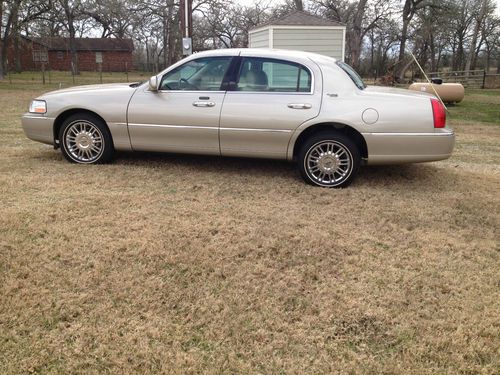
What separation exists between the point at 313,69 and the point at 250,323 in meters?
3.29

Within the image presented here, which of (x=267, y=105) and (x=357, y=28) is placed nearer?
(x=267, y=105)

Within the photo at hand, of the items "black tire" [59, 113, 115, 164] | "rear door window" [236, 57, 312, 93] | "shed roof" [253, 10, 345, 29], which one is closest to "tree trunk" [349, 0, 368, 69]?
"shed roof" [253, 10, 345, 29]

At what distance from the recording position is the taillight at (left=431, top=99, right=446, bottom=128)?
→ 4906 millimetres

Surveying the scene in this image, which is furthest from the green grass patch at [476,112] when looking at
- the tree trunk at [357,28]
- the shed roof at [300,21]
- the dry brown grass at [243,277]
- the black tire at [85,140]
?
the black tire at [85,140]

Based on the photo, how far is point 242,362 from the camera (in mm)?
2424

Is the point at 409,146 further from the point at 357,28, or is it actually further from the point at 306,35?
the point at 357,28

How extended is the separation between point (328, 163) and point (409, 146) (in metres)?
0.88

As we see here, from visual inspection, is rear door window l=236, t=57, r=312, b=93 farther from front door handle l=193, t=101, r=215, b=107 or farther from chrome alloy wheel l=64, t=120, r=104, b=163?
chrome alloy wheel l=64, t=120, r=104, b=163

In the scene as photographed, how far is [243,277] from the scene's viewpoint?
3189 mm

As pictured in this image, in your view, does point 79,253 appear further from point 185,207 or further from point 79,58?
point 79,58

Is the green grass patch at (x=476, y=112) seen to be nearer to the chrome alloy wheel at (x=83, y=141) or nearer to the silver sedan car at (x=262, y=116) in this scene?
the silver sedan car at (x=262, y=116)

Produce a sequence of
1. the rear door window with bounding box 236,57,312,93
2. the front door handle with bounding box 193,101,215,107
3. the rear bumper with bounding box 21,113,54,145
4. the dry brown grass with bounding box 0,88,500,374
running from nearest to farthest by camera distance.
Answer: the dry brown grass with bounding box 0,88,500,374
the rear door window with bounding box 236,57,312,93
the front door handle with bounding box 193,101,215,107
the rear bumper with bounding box 21,113,54,145

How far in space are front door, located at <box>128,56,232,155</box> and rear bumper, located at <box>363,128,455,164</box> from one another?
1.76 metres

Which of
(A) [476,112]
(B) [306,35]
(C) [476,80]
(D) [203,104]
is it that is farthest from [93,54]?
(D) [203,104]
